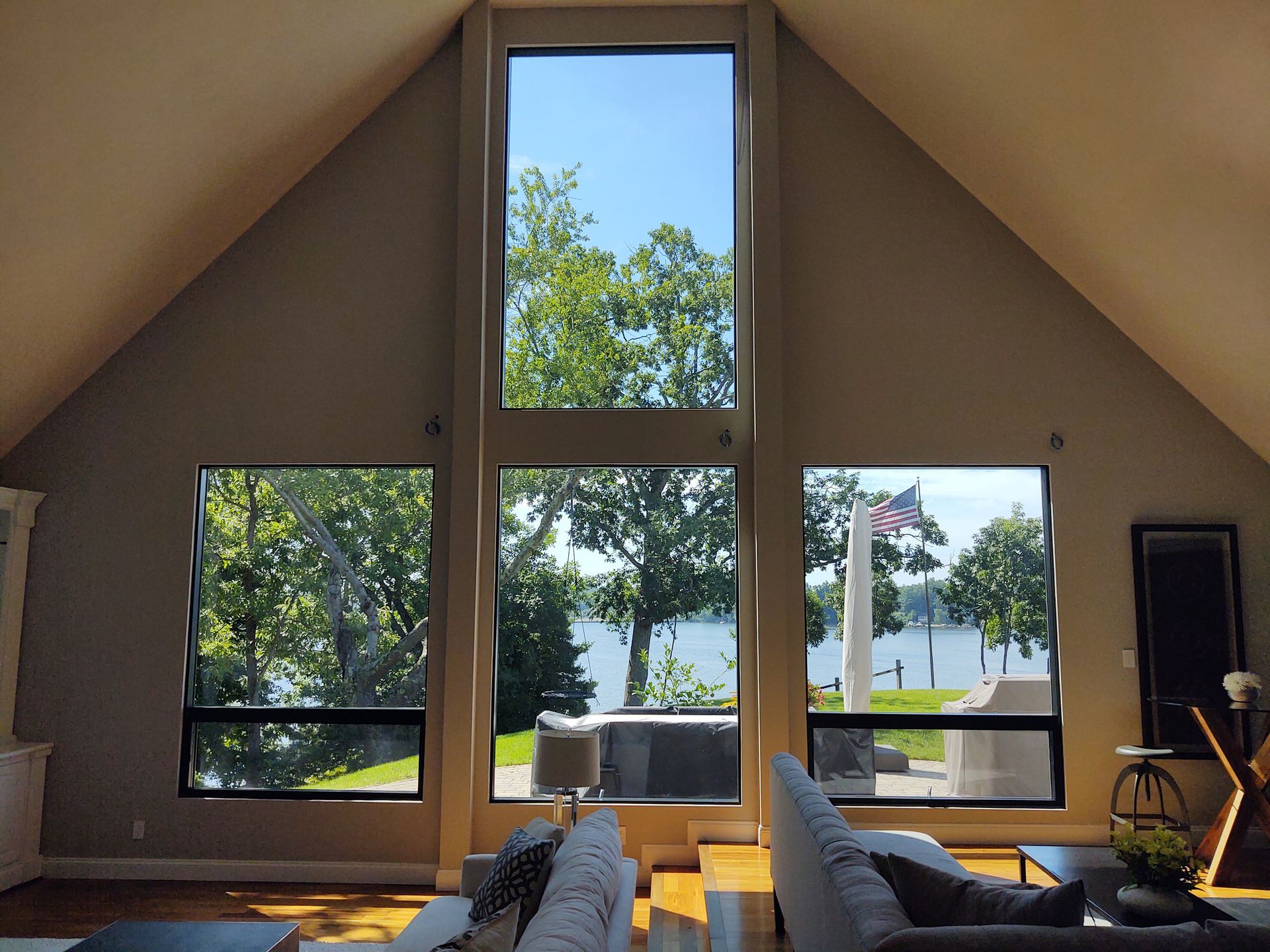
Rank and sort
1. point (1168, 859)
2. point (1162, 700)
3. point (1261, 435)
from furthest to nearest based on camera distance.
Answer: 1. point (1261, 435)
2. point (1162, 700)
3. point (1168, 859)

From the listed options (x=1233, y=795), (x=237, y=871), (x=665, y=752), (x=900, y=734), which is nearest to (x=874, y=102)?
(x=900, y=734)

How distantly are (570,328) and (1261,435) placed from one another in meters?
4.15

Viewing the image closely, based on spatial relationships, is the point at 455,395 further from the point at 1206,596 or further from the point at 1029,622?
the point at 1206,596

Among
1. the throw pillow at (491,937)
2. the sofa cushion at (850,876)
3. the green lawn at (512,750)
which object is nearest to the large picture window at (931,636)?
the green lawn at (512,750)

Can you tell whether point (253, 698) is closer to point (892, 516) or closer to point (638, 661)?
point (638, 661)

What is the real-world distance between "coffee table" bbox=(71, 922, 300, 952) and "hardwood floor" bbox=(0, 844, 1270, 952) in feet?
2.73

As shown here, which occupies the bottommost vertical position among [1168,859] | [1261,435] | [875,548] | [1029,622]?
[1168,859]

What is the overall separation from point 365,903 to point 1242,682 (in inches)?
192

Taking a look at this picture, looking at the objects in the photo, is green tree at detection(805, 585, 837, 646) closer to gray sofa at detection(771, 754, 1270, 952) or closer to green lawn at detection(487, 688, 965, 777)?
green lawn at detection(487, 688, 965, 777)

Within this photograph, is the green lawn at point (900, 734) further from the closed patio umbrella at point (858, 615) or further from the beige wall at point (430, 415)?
the beige wall at point (430, 415)

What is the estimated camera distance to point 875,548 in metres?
5.48

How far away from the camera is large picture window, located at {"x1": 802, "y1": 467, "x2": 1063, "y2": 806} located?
5.24 metres

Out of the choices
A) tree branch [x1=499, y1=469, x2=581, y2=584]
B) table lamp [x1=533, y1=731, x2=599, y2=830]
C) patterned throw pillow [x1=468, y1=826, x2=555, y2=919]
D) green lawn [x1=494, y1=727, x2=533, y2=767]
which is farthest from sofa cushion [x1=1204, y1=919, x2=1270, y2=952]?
tree branch [x1=499, y1=469, x2=581, y2=584]

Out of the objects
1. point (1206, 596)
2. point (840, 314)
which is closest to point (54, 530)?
point (840, 314)
